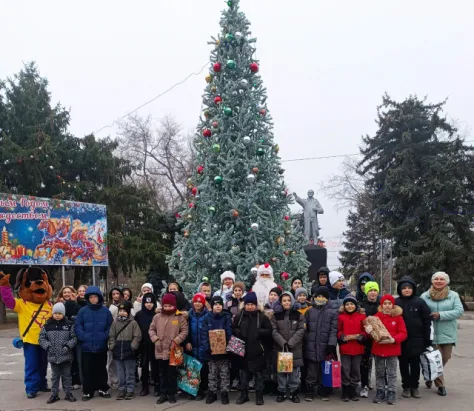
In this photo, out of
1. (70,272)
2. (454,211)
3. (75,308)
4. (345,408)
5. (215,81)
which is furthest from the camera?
(70,272)

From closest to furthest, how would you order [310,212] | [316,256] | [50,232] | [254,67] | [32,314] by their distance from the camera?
[32,314]
[254,67]
[316,256]
[310,212]
[50,232]

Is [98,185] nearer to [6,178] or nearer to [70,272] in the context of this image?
[6,178]

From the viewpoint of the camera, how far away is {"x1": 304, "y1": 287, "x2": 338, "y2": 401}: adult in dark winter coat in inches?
239

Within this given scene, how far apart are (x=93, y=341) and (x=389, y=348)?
149 inches

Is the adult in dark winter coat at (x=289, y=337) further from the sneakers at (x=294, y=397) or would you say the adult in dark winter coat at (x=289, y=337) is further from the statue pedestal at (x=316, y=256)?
the statue pedestal at (x=316, y=256)

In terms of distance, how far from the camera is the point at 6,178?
67.6 ft

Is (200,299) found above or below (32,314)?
above

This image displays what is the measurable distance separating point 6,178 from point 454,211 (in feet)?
68.3

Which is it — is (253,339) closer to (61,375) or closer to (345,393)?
(345,393)

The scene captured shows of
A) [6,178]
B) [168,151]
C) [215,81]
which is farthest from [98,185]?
[215,81]

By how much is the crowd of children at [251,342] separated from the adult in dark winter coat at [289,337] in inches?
0.5

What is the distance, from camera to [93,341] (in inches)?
252

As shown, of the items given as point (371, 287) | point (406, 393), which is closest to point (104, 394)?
point (371, 287)

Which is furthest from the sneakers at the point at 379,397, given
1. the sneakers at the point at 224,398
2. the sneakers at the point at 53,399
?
the sneakers at the point at 53,399
